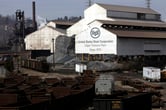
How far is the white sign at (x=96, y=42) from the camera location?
2144 inches

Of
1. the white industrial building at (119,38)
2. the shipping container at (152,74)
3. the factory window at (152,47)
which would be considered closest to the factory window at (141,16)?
the white industrial building at (119,38)

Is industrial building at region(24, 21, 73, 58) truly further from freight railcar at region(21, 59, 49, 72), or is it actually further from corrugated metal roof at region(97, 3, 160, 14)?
freight railcar at region(21, 59, 49, 72)

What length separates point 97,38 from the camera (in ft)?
186

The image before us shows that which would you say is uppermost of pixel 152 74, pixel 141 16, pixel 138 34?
pixel 141 16

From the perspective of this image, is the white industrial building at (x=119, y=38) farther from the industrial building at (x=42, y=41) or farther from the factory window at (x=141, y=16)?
the industrial building at (x=42, y=41)

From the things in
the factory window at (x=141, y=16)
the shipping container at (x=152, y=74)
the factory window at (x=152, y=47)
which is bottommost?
the shipping container at (x=152, y=74)

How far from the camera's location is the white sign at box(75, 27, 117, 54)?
179 ft

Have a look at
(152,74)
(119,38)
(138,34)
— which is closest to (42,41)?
(138,34)

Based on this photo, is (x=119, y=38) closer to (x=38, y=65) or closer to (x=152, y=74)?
(x=38, y=65)

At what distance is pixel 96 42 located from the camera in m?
57.0

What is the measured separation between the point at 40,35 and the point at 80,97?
57.8m

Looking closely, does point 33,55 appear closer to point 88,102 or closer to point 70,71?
point 70,71

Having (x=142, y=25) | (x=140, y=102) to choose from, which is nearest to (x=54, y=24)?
(x=142, y=25)

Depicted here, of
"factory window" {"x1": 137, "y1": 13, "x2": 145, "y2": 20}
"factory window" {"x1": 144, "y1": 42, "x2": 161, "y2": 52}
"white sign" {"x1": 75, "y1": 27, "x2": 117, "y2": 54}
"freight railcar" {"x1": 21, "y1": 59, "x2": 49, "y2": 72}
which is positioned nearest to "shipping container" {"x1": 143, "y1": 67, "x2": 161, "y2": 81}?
"white sign" {"x1": 75, "y1": 27, "x2": 117, "y2": 54}
